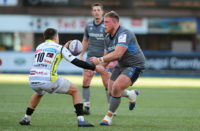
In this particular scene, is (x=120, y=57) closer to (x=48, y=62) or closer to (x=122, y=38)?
(x=122, y=38)

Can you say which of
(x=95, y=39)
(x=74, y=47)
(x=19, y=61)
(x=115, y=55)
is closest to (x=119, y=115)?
(x=95, y=39)

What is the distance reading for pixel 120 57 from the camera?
31.2 ft

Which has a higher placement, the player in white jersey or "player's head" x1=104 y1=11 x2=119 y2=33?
"player's head" x1=104 y1=11 x2=119 y2=33

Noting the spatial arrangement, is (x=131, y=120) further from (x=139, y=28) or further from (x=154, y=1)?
(x=139, y=28)

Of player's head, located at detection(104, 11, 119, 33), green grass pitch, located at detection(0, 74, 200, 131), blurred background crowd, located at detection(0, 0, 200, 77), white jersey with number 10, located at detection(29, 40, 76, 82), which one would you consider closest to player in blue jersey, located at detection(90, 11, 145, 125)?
player's head, located at detection(104, 11, 119, 33)

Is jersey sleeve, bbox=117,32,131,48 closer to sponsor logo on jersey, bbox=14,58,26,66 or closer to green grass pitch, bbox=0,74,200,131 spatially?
green grass pitch, bbox=0,74,200,131

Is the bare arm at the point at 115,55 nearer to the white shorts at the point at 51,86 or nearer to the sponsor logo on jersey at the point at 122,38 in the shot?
the sponsor logo on jersey at the point at 122,38

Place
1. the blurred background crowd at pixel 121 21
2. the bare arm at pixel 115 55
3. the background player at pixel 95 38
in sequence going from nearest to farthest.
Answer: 1. the bare arm at pixel 115 55
2. the background player at pixel 95 38
3. the blurred background crowd at pixel 121 21

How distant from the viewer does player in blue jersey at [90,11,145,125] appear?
372 inches

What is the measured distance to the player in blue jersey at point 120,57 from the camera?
9453 millimetres

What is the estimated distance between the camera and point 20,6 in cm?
3531

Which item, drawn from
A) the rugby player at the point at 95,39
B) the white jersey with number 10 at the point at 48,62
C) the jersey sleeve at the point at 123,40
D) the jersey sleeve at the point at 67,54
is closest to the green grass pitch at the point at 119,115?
the rugby player at the point at 95,39

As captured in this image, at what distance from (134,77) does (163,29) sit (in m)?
27.2

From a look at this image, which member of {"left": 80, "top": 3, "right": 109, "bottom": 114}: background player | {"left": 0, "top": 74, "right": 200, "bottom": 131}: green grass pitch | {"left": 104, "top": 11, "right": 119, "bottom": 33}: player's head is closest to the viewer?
{"left": 0, "top": 74, "right": 200, "bottom": 131}: green grass pitch
